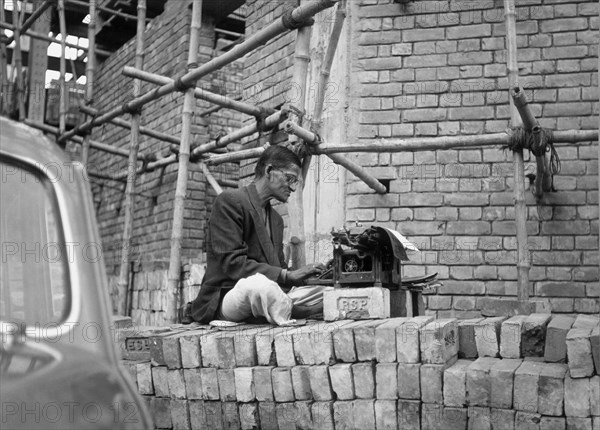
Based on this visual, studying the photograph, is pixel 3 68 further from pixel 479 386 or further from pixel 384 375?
pixel 479 386

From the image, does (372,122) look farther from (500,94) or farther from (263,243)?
(263,243)

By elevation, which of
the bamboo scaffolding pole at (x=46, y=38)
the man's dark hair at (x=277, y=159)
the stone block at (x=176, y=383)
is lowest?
the stone block at (x=176, y=383)

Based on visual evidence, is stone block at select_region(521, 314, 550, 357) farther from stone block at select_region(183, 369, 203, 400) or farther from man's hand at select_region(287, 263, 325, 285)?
stone block at select_region(183, 369, 203, 400)

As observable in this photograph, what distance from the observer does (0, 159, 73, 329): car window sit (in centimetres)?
202

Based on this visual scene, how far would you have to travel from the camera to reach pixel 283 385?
418 cm

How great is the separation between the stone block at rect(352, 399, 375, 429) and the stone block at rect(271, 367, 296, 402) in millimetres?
329

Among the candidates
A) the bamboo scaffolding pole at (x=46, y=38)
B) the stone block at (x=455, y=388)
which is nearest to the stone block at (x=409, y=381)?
the stone block at (x=455, y=388)

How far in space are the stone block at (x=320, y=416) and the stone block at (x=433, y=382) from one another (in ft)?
1.51

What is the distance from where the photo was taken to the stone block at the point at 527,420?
12.1 feet

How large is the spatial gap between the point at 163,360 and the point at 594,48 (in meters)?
4.16

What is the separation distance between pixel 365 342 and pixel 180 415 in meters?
1.09

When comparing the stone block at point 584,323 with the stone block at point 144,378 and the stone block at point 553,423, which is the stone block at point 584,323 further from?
the stone block at point 144,378

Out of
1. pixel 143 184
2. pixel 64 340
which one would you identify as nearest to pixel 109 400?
pixel 64 340

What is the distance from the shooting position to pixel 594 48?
6730mm
